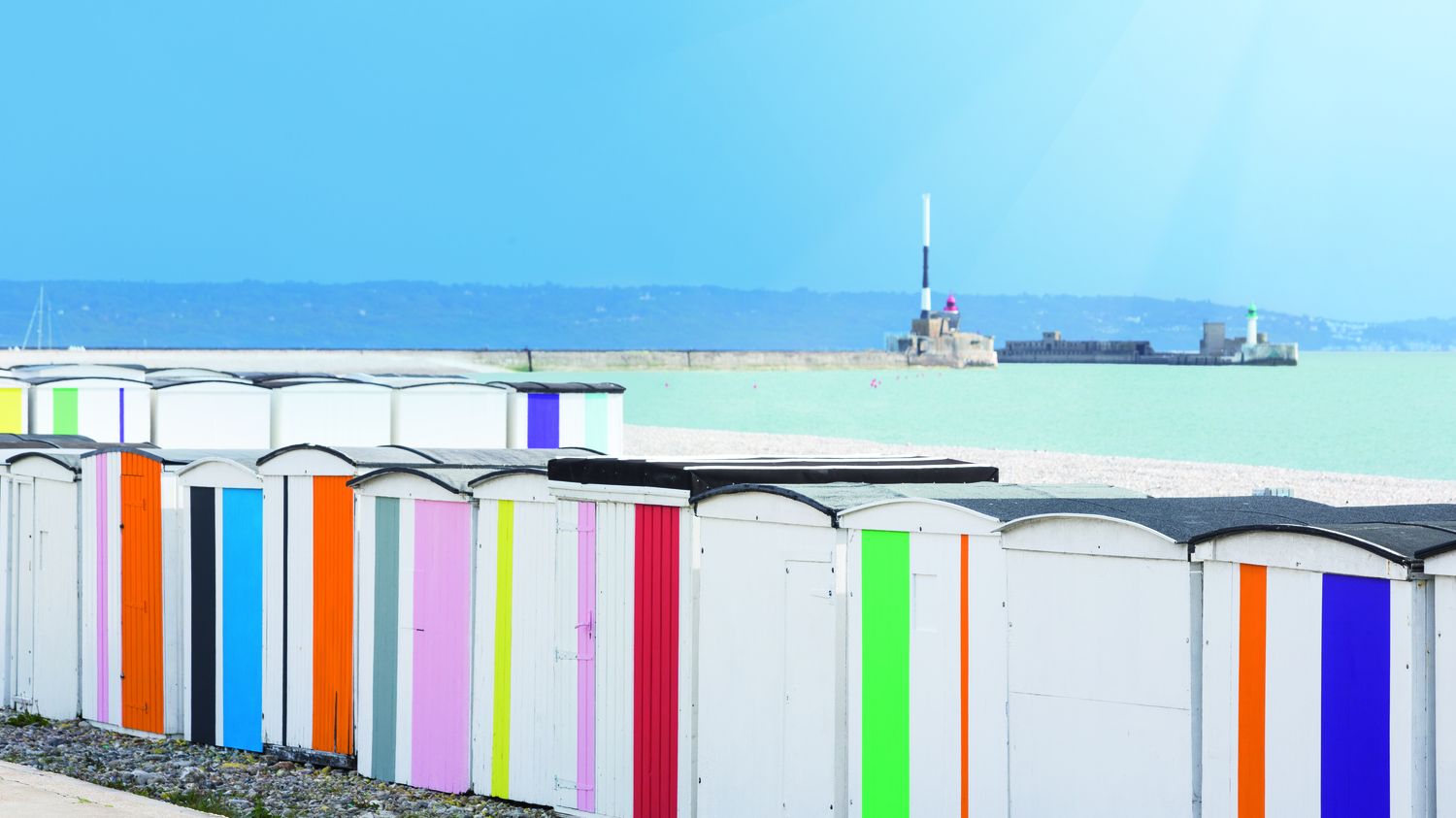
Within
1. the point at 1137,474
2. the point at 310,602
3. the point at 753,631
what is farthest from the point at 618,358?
the point at 753,631

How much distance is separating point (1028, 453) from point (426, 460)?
44.8 m

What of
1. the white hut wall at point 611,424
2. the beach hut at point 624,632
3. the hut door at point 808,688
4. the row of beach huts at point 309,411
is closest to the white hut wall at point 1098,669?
the hut door at point 808,688

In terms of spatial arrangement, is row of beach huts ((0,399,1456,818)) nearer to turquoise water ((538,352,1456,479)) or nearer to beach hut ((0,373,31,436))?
beach hut ((0,373,31,436))

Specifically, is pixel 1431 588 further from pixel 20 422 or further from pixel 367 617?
pixel 20 422

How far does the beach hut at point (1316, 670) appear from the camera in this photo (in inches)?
215

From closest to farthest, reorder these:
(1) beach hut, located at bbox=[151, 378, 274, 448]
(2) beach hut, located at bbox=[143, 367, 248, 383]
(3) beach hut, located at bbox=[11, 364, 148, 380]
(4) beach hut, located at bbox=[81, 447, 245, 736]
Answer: (4) beach hut, located at bbox=[81, 447, 245, 736] → (1) beach hut, located at bbox=[151, 378, 274, 448] → (3) beach hut, located at bbox=[11, 364, 148, 380] → (2) beach hut, located at bbox=[143, 367, 248, 383]

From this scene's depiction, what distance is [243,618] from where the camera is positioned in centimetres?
940

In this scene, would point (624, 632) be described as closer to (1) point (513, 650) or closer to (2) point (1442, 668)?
(1) point (513, 650)

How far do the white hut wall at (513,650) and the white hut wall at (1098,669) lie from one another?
242 centimetres

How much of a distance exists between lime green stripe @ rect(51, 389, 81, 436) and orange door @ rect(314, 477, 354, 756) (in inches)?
431

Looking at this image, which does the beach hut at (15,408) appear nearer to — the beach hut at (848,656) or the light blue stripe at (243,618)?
the light blue stripe at (243,618)

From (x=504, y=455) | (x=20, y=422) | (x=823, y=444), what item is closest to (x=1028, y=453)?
(x=823, y=444)

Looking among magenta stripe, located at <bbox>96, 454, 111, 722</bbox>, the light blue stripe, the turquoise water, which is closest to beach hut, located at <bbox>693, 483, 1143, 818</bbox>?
the light blue stripe

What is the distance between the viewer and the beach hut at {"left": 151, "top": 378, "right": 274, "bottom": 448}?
59.3 feet
